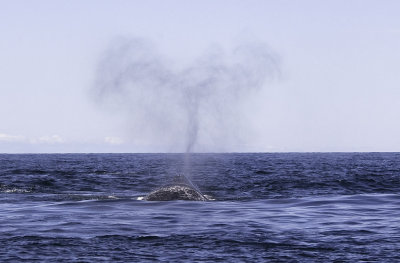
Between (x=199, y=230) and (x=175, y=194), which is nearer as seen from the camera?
(x=199, y=230)

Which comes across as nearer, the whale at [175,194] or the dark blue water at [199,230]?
the dark blue water at [199,230]

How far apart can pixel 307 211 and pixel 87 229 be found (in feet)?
30.4

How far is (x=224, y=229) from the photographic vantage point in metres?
16.9

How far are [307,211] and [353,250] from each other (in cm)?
834

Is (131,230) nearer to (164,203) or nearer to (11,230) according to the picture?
(11,230)

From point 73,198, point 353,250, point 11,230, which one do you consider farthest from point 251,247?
point 73,198

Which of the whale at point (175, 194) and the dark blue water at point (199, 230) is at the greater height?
the whale at point (175, 194)

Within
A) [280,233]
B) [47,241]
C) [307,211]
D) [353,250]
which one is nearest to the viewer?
[353,250]

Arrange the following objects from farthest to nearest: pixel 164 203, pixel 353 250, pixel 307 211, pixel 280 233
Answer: pixel 164 203 → pixel 307 211 → pixel 280 233 → pixel 353 250

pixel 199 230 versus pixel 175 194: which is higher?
pixel 175 194

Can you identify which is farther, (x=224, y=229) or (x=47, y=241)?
(x=224, y=229)

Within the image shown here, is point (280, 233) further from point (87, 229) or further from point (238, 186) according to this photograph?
point (238, 186)

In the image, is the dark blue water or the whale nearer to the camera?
the dark blue water

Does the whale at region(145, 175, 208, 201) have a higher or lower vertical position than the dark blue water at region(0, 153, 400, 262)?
higher
